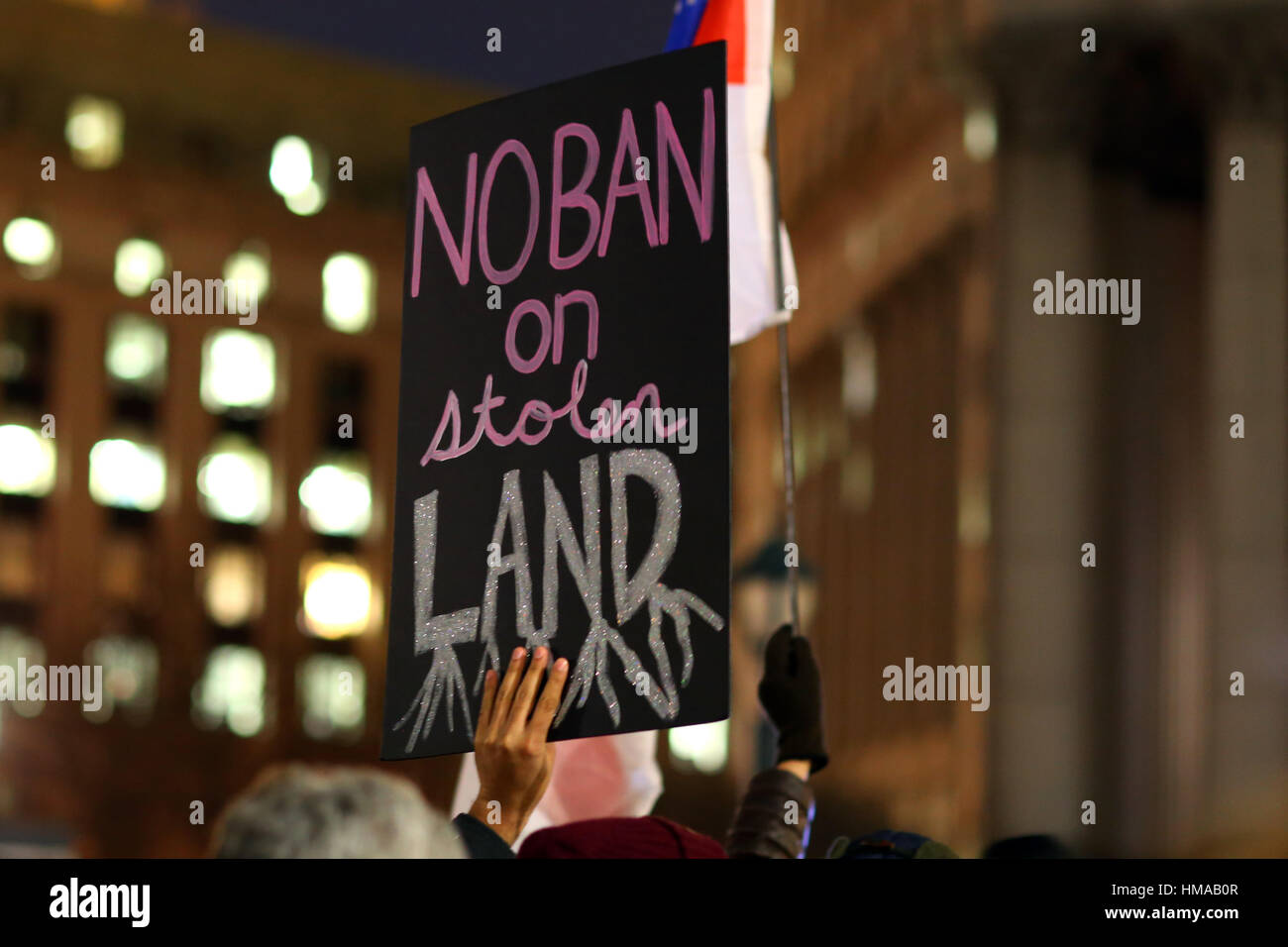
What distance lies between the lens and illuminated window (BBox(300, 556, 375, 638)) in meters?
67.8

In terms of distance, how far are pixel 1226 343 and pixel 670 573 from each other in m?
26.0

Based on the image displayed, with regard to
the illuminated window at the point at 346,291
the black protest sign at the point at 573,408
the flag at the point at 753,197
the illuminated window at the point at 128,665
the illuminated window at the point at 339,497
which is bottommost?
the illuminated window at the point at 128,665

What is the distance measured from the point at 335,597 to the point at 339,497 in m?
3.73

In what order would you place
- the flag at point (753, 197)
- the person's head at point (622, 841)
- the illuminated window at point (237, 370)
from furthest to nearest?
the illuminated window at point (237, 370)
the flag at point (753, 197)
the person's head at point (622, 841)

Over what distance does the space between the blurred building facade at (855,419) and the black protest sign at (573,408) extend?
1.19 metres

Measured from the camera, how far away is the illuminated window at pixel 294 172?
70.8 metres

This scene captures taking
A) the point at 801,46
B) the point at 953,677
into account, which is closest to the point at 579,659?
the point at 953,677

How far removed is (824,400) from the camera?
5212cm

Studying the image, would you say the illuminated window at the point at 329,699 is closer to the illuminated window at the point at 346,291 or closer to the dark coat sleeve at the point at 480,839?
the illuminated window at the point at 346,291

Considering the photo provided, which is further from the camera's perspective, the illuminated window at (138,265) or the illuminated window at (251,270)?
the illuminated window at (251,270)

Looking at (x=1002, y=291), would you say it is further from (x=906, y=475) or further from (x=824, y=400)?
(x=824, y=400)

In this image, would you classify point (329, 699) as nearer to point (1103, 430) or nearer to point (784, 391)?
point (1103, 430)

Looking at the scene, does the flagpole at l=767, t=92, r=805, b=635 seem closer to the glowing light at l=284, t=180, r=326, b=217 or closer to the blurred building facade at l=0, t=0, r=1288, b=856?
the blurred building facade at l=0, t=0, r=1288, b=856

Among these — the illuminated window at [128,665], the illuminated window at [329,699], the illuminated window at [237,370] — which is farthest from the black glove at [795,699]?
the illuminated window at [237,370]
